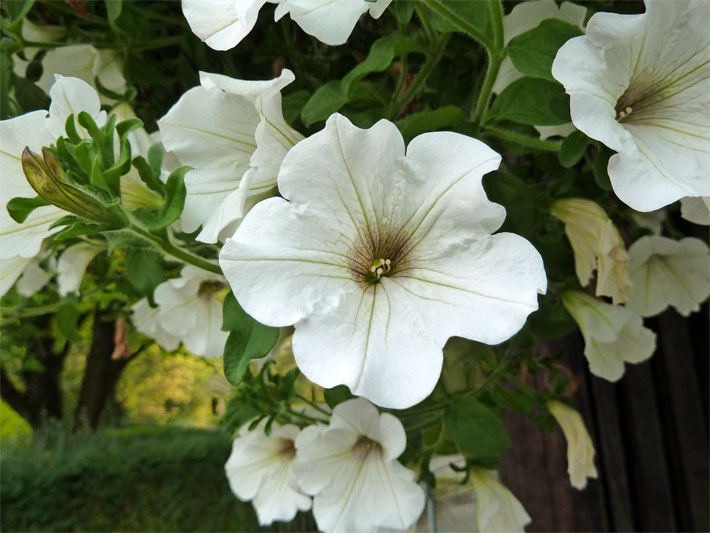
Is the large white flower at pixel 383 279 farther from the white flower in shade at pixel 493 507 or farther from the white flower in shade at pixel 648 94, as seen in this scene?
the white flower in shade at pixel 493 507

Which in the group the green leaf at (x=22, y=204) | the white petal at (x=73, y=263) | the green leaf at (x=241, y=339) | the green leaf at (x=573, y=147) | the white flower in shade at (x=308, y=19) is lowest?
the green leaf at (x=241, y=339)

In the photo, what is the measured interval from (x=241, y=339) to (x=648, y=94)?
1.16ft

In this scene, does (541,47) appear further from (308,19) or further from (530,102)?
(308,19)

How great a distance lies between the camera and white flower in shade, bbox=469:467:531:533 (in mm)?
723

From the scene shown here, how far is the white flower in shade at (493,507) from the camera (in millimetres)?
723

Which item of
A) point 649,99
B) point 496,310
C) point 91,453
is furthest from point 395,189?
point 91,453

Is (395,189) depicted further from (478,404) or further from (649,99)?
(478,404)

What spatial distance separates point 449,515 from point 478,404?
34 cm

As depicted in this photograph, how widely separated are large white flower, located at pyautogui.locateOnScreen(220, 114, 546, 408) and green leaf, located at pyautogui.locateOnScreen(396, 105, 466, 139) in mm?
96

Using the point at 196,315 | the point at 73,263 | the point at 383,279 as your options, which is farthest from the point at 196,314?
the point at 383,279

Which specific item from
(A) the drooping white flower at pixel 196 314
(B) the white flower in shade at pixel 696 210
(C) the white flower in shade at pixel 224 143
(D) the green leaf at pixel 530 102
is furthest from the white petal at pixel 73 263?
(B) the white flower in shade at pixel 696 210

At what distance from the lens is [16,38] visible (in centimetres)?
70

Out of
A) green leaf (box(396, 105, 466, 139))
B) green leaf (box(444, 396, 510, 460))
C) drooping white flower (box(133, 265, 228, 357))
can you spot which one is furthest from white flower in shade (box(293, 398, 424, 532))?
green leaf (box(396, 105, 466, 139))

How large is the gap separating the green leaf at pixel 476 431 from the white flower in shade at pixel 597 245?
17 centimetres
